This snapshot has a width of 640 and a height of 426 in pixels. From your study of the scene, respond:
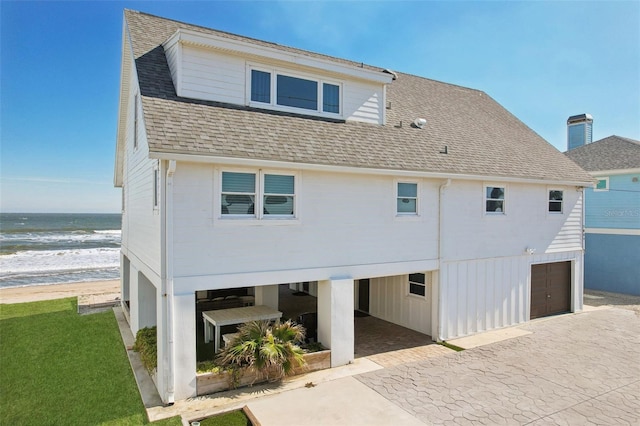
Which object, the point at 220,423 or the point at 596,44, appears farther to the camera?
the point at 596,44

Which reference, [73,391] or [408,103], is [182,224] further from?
[408,103]

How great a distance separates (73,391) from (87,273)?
25.2 metres

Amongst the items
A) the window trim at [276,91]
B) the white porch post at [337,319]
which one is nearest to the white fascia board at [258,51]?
the window trim at [276,91]

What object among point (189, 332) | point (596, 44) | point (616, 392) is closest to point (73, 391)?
point (189, 332)

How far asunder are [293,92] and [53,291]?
67.5 ft

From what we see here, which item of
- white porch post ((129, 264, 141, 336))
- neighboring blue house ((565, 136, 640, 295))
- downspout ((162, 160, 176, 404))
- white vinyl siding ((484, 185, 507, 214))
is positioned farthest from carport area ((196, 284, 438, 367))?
neighboring blue house ((565, 136, 640, 295))

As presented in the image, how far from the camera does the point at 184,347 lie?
7.33 meters

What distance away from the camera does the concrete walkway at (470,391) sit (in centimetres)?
664

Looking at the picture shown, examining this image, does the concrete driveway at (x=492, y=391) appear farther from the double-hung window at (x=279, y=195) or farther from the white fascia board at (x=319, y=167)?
the white fascia board at (x=319, y=167)

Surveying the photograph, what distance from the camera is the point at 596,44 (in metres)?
13.8

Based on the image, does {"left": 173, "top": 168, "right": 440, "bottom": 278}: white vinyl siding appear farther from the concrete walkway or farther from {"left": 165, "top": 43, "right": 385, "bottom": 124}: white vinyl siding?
the concrete walkway

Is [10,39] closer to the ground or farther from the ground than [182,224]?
farther from the ground

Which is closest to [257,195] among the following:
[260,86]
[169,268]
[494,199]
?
[169,268]

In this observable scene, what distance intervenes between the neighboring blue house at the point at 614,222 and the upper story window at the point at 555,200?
20.7 feet
